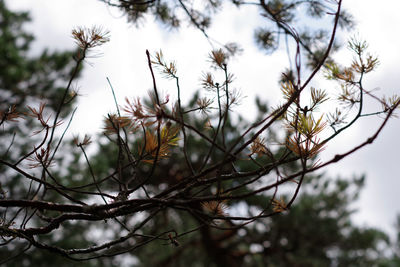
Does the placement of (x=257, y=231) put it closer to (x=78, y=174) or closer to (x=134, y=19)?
(x=78, y=174)

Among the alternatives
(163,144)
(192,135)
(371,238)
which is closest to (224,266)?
(192,135)

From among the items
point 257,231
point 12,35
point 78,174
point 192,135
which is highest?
point 12,35

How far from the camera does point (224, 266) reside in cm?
465

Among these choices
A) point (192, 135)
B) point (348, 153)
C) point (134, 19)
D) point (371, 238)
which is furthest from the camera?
point (371, 238)

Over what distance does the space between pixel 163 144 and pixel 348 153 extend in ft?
1.42

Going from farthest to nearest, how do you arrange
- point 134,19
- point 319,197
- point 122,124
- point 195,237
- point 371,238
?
point 319,197 < point 371,238 < point 195,237 < point 134,19 < point 122,124

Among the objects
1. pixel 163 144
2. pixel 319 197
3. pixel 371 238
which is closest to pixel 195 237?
pixel 319 197

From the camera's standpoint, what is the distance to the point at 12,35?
5.25m

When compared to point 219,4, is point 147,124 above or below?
below

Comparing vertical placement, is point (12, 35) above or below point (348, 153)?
above

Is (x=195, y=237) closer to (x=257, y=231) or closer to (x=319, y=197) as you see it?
(x=257, y=231)

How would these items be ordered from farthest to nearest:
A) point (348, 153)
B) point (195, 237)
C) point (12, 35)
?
point (195, 237) < point (12, 35) < point (348, 153)

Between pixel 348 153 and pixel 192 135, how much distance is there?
12.8 ft

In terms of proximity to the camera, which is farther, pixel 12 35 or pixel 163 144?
pixel 12 35
